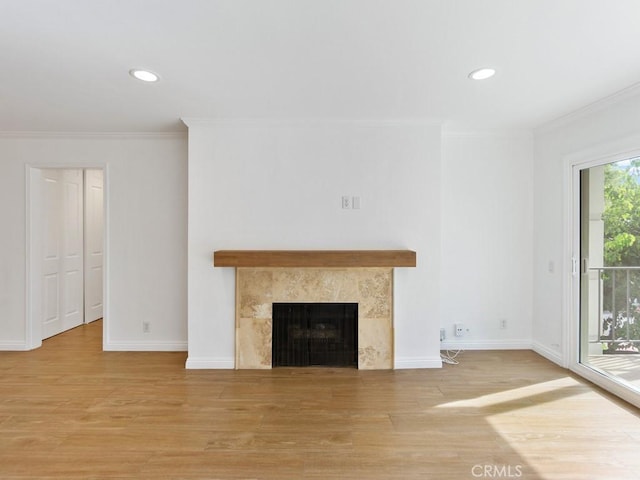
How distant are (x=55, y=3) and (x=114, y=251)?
2.74m

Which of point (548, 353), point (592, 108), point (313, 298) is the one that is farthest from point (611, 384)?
point (313, 298)

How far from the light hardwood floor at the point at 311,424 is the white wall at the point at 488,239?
526mm

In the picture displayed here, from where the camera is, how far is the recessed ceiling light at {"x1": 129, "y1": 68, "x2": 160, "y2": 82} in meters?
2.36

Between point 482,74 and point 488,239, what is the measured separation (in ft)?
6.52

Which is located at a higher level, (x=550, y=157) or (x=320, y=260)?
(x=550, y=157)

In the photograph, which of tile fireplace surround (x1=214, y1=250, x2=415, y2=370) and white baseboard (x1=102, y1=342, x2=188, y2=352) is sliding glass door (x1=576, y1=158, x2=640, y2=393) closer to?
tile fireplace surround (x1=214, y1=250, x2=415, y2=370)

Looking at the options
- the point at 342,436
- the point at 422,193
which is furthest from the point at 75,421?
the point at 422,193

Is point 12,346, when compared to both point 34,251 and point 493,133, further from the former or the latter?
point 493,133

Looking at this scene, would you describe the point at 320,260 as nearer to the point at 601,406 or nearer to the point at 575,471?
the point at 575,471

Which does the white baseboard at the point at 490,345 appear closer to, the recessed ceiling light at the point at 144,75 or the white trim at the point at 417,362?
the white trim at the point at 417,362

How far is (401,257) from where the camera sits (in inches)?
127

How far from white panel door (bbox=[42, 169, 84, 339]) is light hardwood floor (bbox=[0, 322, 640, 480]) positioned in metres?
1.25

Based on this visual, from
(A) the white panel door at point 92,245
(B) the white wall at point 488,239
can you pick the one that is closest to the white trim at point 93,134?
(A) the white panel door at point 92,245

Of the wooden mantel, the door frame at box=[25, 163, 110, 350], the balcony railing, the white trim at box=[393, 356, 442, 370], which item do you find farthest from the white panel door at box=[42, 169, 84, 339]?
the balcony railing
